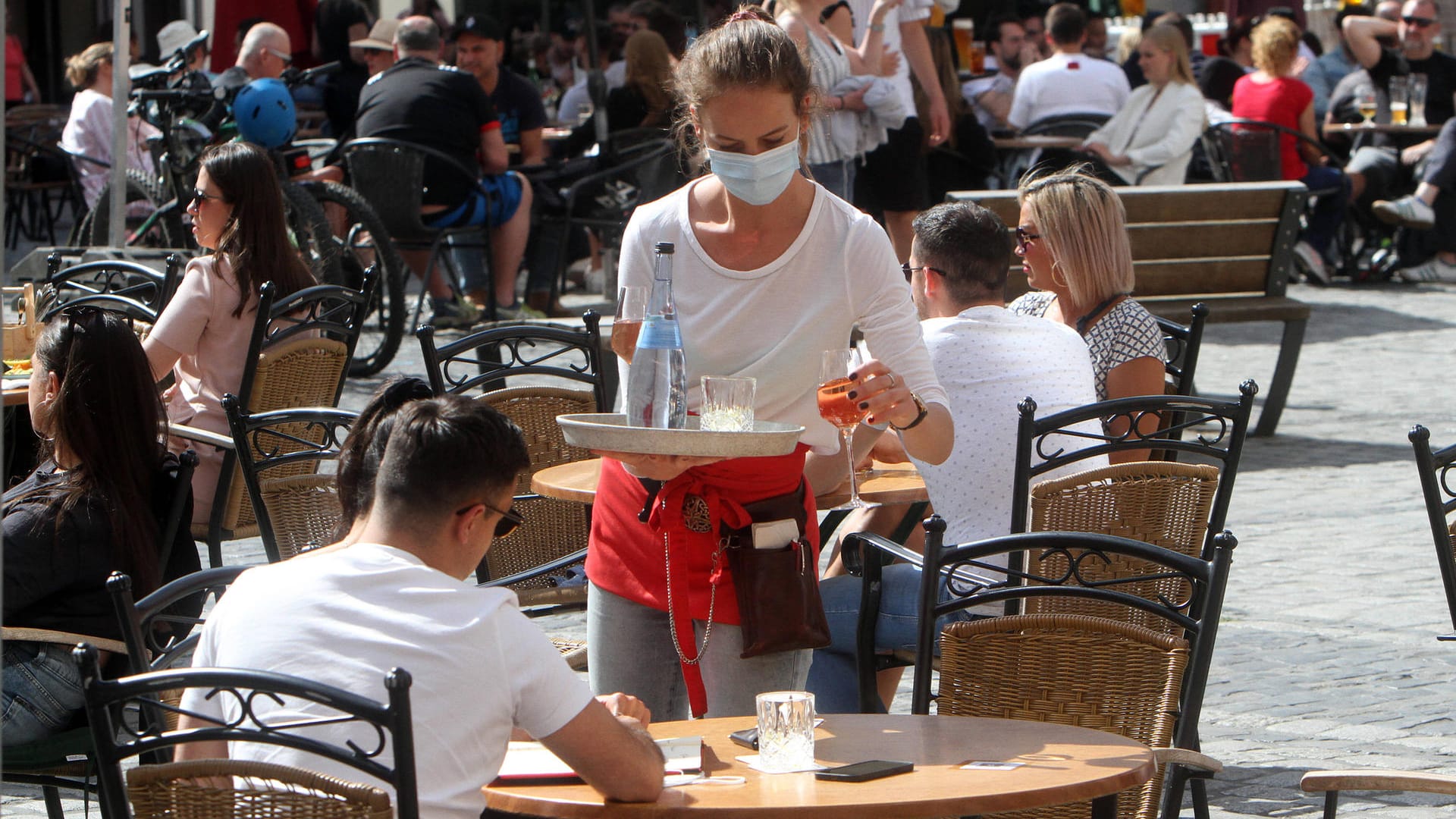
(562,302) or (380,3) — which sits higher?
(380,3)

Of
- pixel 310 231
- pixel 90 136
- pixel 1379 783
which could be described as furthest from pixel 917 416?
pixel 90 136

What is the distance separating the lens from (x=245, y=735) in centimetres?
209

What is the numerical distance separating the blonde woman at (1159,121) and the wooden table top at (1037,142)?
0.89 ft

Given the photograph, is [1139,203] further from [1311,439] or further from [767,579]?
[767,579]

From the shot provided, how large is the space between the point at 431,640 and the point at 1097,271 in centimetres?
336

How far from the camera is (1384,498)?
7.46 metres

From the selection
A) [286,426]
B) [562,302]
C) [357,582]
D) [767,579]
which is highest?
[357,582]

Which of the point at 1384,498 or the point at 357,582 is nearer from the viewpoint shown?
the point at 357,582

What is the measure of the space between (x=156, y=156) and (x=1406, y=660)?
7.07 metres

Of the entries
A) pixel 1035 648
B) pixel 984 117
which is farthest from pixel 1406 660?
pixel 984 117

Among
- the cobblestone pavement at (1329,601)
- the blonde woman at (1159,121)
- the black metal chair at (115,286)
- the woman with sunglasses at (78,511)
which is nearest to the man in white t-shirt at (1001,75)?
the blonde woman at (1159,121)

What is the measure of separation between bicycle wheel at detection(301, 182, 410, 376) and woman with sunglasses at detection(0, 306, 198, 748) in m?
5.15

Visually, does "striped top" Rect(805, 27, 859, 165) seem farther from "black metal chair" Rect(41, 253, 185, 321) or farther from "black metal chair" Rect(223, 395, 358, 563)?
"black metal chair" Rect(223, 395, 358, 563)

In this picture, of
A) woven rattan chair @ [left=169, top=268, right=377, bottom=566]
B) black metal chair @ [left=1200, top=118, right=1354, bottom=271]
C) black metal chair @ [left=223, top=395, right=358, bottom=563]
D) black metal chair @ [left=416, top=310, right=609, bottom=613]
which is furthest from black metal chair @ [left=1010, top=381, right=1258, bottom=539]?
black metal chair @ [left=1200, top=118, right=1354, bottom=271]
